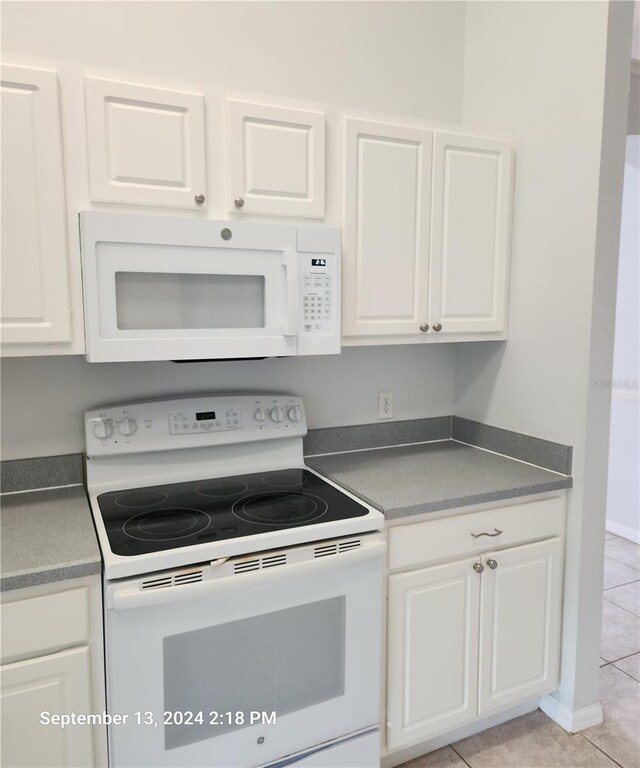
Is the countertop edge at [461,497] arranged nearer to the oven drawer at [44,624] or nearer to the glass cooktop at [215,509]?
the glass cooktop at [215,509]

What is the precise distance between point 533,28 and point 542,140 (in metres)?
0.39

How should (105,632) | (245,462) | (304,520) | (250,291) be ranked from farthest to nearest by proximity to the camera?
1. (245,462)
2. (250,291)
3. (304,520)
4. (105,632)

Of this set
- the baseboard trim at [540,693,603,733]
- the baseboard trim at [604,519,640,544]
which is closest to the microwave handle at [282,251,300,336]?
the baseboard trim at [540,693,603,733]

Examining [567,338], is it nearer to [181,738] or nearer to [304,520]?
[304,520]

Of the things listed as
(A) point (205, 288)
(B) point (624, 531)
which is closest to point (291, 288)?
(A) point (205, 288)

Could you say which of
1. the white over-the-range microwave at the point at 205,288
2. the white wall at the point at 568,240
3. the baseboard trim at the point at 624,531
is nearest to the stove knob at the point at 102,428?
the white over-the-range microwave at the point at 205,288

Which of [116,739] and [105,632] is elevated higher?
[105,632]

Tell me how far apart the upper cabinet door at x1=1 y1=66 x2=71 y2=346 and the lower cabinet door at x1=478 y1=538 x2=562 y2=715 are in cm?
150

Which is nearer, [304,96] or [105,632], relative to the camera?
[105,632]

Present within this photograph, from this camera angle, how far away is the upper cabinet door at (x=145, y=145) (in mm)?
1542

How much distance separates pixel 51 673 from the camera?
1.36 meters

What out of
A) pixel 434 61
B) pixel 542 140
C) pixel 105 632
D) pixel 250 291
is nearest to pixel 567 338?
pixel 542 140

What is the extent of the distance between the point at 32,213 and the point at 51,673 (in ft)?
3.66

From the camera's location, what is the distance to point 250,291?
5.74ft
